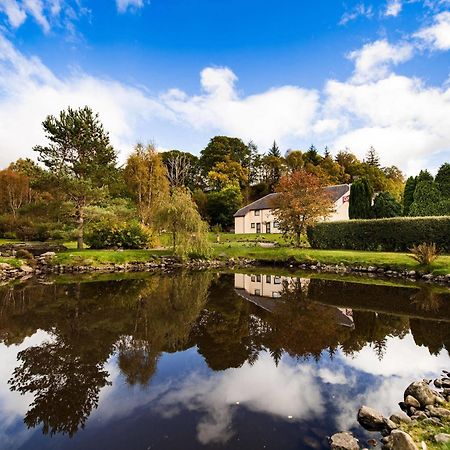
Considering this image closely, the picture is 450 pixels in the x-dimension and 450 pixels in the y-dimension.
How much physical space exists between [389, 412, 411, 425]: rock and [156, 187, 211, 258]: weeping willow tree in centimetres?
1911

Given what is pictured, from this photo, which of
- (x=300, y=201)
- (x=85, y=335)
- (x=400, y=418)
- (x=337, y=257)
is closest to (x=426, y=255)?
(x=337, y=257)

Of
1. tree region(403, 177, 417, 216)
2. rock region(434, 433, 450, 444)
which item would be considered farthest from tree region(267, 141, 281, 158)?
rock region(434, 433, 450, 444)

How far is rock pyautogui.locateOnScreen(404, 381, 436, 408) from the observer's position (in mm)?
4992

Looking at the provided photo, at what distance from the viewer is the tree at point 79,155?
77.6ft

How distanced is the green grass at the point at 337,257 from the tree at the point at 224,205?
2180cm

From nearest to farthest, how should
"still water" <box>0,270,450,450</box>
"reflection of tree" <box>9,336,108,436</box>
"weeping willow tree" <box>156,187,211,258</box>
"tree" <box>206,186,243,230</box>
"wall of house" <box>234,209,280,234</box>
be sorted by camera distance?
1. "still water" <box>0,270,450,450</box>
2. "reflection of tree" <box>9,336,108,436</box>
3. "weeping willow tree" <box>156,187,211,258</box>
4. "wall of house" <box>234,209,280,234</box>
5. "tree" <box>206,186,243,230</box>

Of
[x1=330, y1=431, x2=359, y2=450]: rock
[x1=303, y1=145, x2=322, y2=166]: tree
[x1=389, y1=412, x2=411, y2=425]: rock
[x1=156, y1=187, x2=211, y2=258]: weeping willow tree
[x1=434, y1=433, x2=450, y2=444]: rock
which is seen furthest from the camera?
[x1=303, y1=145, x2=322, y2=166]: tree

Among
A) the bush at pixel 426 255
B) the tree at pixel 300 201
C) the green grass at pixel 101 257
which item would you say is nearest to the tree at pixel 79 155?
the green grass at pixel 101 257

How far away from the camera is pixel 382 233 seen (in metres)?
24.4

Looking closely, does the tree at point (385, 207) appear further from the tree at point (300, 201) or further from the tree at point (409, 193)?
the tree at point (300, 201)

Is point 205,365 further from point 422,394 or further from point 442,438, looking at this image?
point 442,438

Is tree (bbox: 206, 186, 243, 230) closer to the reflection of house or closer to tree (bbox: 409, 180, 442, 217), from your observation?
tree (bbox: 409, 180, 442, 217)

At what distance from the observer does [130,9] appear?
15484 millimetres

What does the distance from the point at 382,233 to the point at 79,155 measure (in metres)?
24.9
